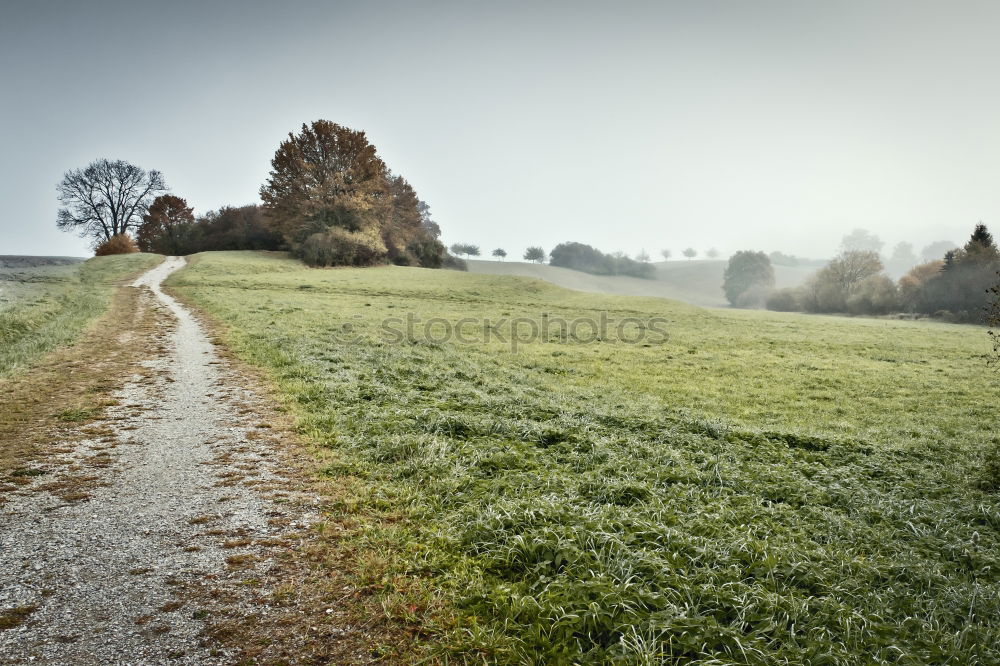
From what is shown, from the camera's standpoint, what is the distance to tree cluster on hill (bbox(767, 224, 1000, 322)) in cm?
5019

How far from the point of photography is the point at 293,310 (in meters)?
23.5

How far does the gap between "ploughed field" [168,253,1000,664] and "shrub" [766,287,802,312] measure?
64112 mm

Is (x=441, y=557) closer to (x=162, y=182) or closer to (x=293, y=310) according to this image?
(x=293, y=310)

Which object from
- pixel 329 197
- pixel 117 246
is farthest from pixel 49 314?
pixel 117 246

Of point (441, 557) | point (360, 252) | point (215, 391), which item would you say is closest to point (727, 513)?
→ point (441, 557)

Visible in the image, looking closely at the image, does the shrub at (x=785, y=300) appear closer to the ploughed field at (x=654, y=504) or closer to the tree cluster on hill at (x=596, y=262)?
the tree cluster on hill at (x=596, y=262)

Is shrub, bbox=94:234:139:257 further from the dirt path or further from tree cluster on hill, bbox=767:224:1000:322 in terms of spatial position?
tree cluster on hill, bbox=767:224:1000:322

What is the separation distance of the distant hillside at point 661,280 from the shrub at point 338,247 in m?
42.0

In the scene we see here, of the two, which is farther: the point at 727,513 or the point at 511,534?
the point at 727,513

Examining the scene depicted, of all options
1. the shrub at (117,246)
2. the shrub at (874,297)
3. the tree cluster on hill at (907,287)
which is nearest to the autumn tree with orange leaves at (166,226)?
the shrub at (117,246)

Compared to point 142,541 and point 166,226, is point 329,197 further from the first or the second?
point 142,541

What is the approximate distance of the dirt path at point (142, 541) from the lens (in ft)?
10.8

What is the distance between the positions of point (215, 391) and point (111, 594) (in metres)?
6.58

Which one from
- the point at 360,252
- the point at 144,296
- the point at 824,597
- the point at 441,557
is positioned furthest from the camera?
the point at 360,252
